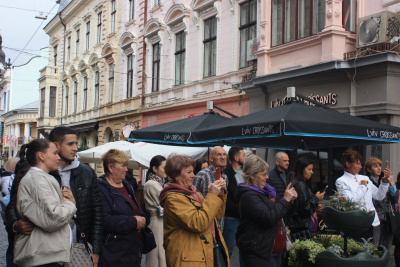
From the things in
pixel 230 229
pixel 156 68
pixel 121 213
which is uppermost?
pixel 156 68

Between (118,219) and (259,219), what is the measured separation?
145 cm

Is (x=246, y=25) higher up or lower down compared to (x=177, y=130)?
higher up

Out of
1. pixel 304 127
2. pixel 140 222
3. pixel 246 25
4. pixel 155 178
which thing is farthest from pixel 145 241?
pixel 246 25

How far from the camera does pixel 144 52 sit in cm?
2173

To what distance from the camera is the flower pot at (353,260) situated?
419 cm

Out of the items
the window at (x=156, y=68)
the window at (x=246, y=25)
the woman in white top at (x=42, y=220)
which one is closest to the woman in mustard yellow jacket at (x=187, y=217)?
the woman in white top at (x=42, y=220)

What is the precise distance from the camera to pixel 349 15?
11.2 metres

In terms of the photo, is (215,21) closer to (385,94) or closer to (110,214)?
(385,94)

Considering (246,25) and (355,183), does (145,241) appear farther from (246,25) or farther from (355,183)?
(246,25)

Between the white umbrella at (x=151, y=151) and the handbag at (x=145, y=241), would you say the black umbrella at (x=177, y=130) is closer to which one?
the white umbrella at (x=151, y=151)

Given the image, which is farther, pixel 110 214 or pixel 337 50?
pixel 337 50

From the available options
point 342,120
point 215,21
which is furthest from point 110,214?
point 215,21

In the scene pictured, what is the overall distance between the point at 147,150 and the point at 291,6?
5.64 meters

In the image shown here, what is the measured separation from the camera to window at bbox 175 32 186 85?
60.8ft
